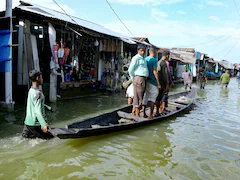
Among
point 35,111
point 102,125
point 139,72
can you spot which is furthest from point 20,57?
point 35,111

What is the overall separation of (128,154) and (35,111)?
1860 mm

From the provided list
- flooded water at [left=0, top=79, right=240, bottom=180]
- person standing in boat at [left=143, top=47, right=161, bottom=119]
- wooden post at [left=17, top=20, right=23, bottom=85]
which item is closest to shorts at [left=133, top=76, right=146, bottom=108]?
person standing in boat at [left=143, top=47, right=161, bottom=119]

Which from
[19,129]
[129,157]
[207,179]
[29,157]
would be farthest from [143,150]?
[19,129]

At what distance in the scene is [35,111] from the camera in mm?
3730

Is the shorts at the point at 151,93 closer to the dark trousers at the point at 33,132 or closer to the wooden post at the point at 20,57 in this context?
the dark trousers at the point at 33,132

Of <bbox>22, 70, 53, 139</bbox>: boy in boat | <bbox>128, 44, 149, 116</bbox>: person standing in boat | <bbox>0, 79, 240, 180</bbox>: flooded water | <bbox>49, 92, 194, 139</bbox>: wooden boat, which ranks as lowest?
<bbox>0, 79, 240, 180</bbox>: flooded water

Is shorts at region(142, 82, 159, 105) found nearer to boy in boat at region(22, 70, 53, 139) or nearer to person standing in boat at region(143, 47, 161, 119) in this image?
Result: person standing in boat at region(143, 47, 161, 119)

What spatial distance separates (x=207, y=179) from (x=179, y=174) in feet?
1.38

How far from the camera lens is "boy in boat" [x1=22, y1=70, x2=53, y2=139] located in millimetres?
3709

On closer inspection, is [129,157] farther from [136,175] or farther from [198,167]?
[198,167]

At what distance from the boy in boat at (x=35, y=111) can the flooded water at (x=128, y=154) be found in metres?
0.31

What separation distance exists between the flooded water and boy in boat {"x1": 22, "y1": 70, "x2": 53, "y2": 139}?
31 cm

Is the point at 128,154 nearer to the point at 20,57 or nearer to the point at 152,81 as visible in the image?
the point at 152,81

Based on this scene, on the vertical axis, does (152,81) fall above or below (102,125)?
above
